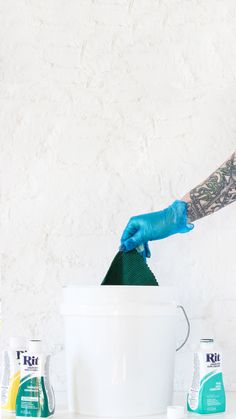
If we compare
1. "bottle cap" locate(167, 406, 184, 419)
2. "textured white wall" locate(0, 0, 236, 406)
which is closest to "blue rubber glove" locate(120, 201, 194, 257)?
"textured white wall" locate(0, 0, 236, 406)

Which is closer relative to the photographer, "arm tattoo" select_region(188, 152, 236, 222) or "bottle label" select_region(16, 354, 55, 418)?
"bottle label" select_region(16, 354, 55, 418)

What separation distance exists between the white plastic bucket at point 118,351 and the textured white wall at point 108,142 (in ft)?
0.94

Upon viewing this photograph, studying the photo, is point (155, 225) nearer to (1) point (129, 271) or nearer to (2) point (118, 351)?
(1) point (129, 271)

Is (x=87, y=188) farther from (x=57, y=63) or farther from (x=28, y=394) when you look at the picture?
(x=28, y=394)

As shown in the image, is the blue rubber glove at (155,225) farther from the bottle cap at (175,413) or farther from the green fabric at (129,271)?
the bottle cap at (175,413)

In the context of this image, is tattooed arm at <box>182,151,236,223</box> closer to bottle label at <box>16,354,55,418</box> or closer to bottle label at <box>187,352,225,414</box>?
bottle label at <box>187,352,225,414</box>

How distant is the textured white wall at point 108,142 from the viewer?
1846 millimetres

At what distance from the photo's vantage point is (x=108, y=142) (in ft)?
6.24

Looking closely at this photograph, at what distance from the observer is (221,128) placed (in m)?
1.89

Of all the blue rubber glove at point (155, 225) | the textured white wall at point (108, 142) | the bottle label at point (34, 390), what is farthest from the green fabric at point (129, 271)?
the bottle label at point (34, 390)

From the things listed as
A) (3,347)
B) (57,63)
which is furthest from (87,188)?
(3,347)

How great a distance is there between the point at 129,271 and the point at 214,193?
1.06 ft

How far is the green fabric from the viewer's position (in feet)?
5.42

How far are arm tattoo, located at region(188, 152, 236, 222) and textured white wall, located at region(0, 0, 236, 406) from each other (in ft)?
0.51
